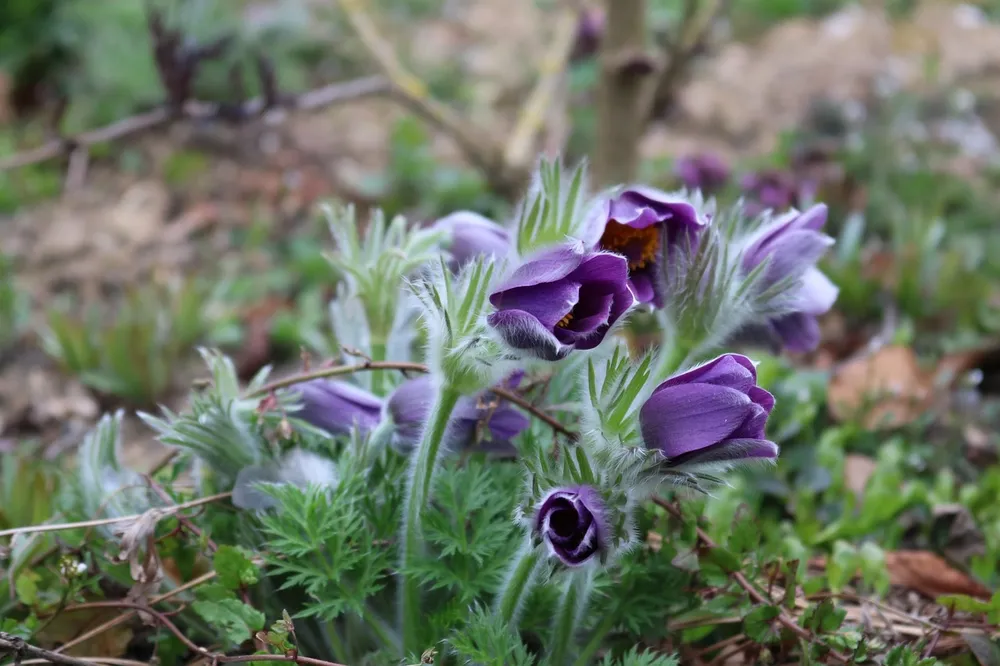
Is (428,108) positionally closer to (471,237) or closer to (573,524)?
(471,237)

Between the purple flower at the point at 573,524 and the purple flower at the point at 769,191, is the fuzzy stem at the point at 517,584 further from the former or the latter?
the purple flower at the point at 769,191

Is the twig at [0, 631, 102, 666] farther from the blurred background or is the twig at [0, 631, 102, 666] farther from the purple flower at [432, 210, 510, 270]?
the purple flower at [432, 210, 510, 270]

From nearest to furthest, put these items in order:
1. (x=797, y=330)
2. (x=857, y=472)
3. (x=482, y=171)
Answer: (x=797, y=330)
(x=857, y=472)
(x=482, y=171)

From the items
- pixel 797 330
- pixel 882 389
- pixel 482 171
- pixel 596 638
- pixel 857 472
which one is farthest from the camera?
pixel 482 171

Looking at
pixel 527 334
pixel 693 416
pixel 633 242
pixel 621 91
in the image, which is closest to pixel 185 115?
pixel 621 91

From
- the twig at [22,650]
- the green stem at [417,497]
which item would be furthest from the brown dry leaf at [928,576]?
the twig at [22,650]

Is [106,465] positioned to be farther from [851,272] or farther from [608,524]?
[851,272]

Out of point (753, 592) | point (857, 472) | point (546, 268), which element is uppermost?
point (546, 268)

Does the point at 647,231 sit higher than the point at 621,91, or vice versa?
the point at 647,231
